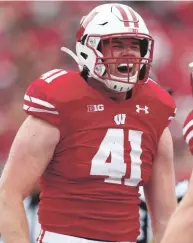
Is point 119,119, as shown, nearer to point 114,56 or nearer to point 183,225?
point 114,56

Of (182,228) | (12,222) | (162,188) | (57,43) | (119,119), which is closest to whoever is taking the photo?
(182,228)

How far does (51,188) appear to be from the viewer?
2.26 m

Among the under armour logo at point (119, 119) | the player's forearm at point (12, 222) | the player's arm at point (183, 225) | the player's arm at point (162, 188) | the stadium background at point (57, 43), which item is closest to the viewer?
the player's arm at point (183, 225)

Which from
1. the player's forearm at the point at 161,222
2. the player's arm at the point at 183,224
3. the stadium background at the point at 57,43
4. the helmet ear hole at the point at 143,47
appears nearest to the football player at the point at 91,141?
the helmet ear hole at the point at 143,47

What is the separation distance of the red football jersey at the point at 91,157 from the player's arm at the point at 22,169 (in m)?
0.04

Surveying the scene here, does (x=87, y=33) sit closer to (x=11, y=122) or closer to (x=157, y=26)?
(x=11, y=122)

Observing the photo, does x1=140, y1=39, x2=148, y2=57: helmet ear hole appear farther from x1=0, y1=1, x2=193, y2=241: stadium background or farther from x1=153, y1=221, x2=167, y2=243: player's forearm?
x1=0, y1=1, x2=193, y2=241: stadium background

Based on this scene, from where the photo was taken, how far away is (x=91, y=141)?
7.20 ft

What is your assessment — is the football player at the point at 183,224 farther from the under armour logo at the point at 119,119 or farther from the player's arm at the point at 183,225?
the under armour logo at the point at 119,119

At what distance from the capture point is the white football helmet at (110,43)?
2186mm

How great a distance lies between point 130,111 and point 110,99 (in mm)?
70

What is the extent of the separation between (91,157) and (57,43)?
1.95 metres

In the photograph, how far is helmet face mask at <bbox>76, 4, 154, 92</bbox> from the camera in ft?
7.16

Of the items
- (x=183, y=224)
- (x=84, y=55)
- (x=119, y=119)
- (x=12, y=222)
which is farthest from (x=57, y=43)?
(x=183, y=224)
